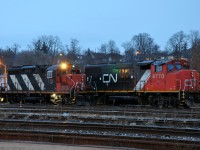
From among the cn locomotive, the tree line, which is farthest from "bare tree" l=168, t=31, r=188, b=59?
the cn locomotive

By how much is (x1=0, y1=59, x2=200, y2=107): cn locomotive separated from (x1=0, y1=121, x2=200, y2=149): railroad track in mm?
11101

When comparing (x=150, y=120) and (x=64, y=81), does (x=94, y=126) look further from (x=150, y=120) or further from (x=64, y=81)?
(x=64, y=81)

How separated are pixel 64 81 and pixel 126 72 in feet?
19.4

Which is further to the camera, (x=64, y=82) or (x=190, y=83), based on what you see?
(x=64, y=82)

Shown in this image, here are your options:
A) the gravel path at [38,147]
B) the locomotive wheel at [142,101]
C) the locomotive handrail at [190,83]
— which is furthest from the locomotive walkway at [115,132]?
the locomotive wheel at [142,101]

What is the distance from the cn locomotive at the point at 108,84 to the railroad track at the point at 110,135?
11.1 metres

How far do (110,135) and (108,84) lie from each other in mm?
16303

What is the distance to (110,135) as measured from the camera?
11.1 m

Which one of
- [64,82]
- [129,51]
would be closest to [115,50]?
[129,51]

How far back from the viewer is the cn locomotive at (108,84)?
23547 mm

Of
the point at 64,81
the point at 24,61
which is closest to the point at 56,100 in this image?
the point at 64,81

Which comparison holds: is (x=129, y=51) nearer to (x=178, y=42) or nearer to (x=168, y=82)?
(x=178, y=42)

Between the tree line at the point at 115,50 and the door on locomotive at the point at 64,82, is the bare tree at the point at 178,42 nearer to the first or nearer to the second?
the tree line at the point at 115,50

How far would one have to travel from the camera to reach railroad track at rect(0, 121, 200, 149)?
9.91 m
